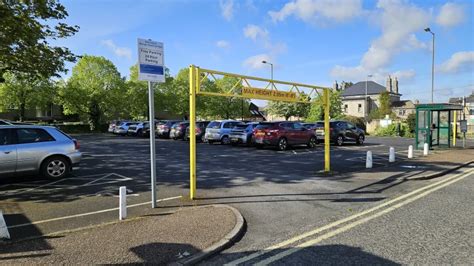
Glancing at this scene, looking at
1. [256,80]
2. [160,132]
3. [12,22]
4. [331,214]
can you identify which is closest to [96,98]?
[160,132]

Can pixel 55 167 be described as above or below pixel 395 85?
below

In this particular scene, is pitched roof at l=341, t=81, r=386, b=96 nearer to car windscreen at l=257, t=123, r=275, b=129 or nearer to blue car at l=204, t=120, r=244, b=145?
blue car at l=204, t=120, r=244, b=145

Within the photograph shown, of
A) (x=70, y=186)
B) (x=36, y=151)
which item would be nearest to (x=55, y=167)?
(x=36, y=151)

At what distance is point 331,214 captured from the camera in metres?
6.88

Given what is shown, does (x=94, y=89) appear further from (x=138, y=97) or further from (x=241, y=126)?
(x=241, y=126)

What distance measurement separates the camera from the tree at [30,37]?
12.2m

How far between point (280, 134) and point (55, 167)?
12.4m

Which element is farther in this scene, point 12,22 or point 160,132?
point 160,132

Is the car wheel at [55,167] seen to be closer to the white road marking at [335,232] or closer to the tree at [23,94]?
the white road marking at [335,232]

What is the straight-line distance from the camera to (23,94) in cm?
4353

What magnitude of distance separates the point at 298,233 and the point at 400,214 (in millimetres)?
2312

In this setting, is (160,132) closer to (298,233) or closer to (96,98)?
(96,98)

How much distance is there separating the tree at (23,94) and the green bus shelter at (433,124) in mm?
38886

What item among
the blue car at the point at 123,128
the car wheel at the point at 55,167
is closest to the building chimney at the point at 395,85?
the blue car at the point at 123,128
